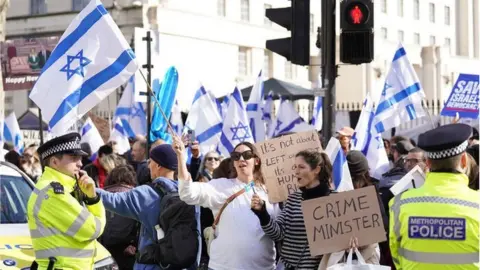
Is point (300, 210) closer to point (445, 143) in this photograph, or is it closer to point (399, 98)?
point (445, 143)

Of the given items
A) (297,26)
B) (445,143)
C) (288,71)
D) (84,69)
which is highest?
(297,26)

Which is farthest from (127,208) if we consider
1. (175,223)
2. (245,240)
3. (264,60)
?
(264,60)

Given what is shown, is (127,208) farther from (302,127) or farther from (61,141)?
(302,127)

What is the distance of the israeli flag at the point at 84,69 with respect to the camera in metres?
9.23

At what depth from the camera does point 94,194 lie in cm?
715

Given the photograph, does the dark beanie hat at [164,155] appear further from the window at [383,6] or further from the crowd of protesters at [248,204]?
the window at [383,6]

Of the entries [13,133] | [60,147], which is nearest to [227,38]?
[13,133]

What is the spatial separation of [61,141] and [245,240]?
5.21 ft

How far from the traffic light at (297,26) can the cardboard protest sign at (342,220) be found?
407cm

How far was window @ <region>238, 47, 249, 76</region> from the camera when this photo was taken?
48.2m

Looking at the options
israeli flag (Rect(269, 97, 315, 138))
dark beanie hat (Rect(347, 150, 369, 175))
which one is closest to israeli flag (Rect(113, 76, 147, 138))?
israeli flag (Rect(269, 97, 315, 138))

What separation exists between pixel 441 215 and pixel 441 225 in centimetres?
5

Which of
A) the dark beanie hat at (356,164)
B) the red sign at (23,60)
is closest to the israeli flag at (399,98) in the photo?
the dark beanie hat at (356,164)

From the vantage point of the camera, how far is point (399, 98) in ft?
53.6
